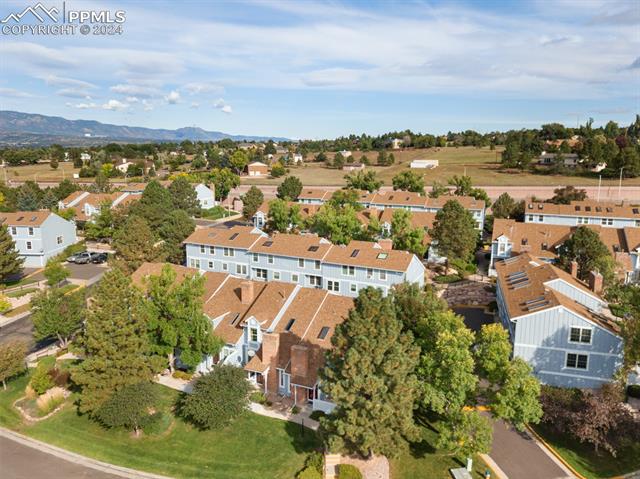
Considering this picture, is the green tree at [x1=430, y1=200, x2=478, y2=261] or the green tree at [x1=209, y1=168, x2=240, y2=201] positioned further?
the green tree at [x1=209, y1=168, x2=240, y2=201]

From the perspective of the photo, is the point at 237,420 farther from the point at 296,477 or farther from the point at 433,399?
the point at 433,399

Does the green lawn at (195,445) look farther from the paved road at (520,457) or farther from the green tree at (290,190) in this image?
the green tree at (290,190)

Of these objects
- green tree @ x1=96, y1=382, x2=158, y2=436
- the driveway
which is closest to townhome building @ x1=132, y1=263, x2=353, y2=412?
green tree @ x1=96, y1=382, x2=158, y2=436

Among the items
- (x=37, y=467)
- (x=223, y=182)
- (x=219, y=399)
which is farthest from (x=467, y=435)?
(x=223, y=182)

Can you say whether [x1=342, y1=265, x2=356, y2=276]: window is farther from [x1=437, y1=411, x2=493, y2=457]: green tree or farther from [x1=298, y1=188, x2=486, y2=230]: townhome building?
[x1=298, y1=188, x2=486, y2=230]: townhome building

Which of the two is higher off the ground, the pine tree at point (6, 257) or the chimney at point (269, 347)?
the pine tree at point (6, 257)

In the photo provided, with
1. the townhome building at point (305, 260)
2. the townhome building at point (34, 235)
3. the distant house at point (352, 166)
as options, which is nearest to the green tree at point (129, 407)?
the townhome building at point (305, 260)

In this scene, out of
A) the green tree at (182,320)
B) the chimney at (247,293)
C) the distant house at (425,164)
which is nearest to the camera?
the green tree at (182,320)
